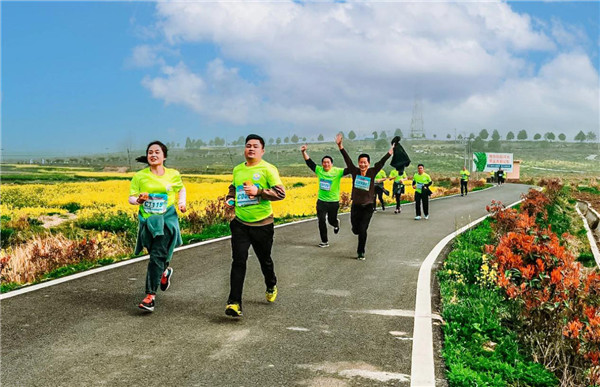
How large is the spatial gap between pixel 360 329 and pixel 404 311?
34.2 inches

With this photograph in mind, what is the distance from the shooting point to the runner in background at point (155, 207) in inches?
236

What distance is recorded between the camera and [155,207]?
6.03m

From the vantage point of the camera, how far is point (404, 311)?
19.5ft

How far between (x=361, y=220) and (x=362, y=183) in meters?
0.71

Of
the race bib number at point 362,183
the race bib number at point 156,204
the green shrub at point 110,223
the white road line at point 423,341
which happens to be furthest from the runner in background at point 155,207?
the green shrub at point 110,223

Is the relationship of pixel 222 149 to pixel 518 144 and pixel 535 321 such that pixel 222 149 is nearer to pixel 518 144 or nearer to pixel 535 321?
pixel 518 144

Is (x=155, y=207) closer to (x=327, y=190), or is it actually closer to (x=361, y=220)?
(x=361, y=220)

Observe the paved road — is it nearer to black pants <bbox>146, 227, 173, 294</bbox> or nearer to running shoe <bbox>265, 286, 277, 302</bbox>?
running shoe <bbox>265, 286, 277, 302</bbox>

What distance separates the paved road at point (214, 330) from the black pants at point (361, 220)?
0.71m

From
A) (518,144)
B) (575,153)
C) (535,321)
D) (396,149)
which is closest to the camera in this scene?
(535,321)

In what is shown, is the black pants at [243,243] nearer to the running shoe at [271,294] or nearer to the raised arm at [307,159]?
the running shoe at [271,294]

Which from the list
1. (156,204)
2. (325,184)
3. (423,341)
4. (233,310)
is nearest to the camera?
(423,341)

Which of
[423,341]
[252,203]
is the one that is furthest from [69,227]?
[423,341]

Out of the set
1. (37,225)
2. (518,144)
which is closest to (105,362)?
(37,225)
